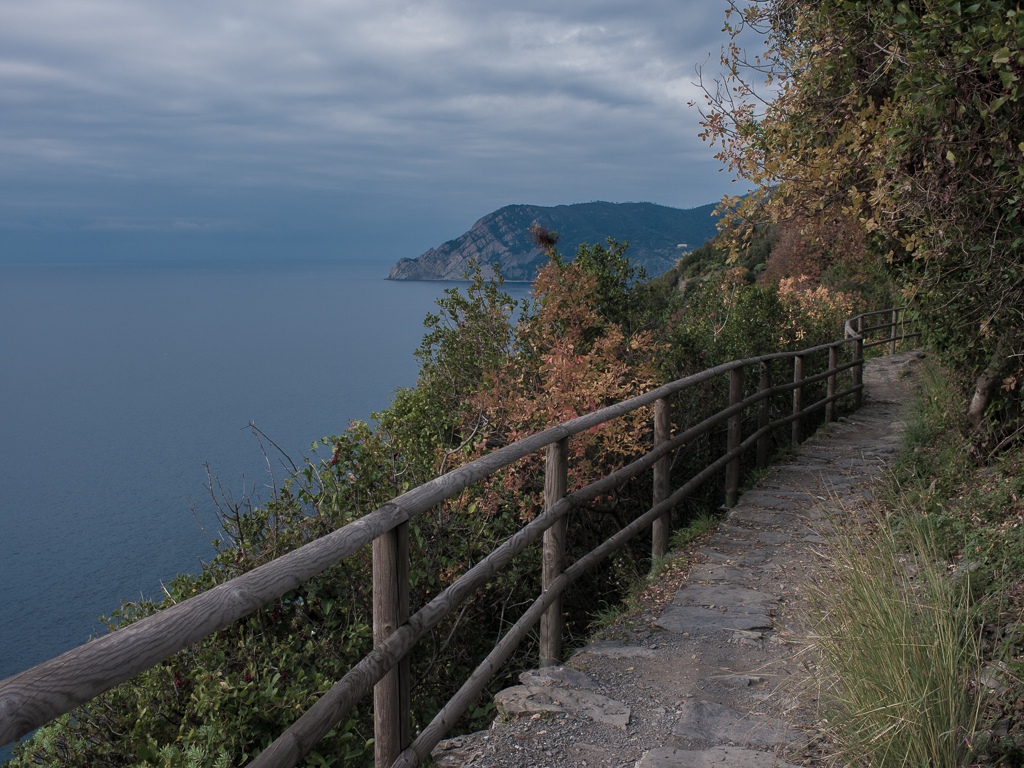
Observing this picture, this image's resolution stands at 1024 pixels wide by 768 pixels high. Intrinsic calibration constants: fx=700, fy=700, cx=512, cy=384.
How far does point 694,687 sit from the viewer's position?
3.31m

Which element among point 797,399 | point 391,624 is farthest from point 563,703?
point 797,399

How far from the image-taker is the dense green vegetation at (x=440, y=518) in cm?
304

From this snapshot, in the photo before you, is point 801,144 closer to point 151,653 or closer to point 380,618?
point 380,618

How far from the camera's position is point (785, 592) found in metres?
4.21

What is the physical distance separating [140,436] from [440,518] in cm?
4418

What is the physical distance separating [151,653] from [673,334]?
7437mm

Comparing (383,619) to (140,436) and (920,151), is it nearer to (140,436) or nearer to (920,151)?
(920,151)

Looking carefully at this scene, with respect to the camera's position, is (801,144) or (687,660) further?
(801,144)

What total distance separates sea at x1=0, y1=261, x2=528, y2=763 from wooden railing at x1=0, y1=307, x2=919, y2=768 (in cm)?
133

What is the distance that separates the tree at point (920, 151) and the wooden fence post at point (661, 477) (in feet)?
5.86

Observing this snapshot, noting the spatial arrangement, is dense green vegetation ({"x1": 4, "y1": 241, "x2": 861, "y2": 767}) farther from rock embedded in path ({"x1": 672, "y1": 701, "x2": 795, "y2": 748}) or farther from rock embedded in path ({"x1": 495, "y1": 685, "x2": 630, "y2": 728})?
rock embedded in path ({"x1": 672, "y1": 701, "x2": 795, "y2": 748})

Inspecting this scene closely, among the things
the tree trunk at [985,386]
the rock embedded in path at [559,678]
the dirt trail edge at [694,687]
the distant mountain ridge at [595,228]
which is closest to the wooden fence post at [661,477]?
the dirt trail edge at [694,687]

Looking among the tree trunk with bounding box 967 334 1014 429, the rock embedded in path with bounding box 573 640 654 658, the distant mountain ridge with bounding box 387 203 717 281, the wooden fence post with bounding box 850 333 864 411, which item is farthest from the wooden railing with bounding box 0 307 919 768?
the distant mountain ridge with bounding box 387 203 717 281

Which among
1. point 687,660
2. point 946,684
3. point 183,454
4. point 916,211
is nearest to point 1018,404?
point 916,211
